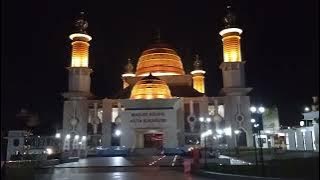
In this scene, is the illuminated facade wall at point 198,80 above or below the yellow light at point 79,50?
below

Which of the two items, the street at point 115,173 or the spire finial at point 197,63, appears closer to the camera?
the street at point 115,173

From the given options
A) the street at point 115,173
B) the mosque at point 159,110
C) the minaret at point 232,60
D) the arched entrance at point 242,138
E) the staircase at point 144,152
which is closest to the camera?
the street at point 115,173

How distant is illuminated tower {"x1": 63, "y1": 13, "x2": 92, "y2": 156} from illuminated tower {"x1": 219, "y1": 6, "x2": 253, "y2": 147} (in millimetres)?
19572

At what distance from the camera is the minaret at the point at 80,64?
55531 millimetres

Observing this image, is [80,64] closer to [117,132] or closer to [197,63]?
[117,132]

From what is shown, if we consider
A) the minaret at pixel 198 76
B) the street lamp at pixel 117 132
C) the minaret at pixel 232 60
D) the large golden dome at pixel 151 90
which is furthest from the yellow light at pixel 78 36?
the minaret at pixel 198 76

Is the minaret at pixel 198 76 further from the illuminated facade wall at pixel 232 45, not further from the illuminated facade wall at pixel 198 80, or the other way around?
the illuminated facade wall at pixel 232 45

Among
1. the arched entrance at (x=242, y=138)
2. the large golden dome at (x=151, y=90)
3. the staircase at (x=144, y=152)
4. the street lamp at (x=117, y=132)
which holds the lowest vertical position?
the staircase at (x=144, y=152)

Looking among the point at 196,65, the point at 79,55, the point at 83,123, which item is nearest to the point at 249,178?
the point at 83,123

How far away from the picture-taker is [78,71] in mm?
56312

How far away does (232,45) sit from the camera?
55719 mm

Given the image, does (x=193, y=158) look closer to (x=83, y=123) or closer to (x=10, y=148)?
(x=10, y=148)

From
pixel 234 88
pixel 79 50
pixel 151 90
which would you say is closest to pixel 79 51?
pixel 79 50

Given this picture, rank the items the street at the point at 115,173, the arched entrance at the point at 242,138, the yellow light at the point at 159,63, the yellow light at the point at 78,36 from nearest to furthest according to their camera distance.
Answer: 1. the street at the point at 115,173
2. the arched entrance at the point at 242,138
3. the yellow light at the point at 78,36
4. the yellow light at the point at 159,63
